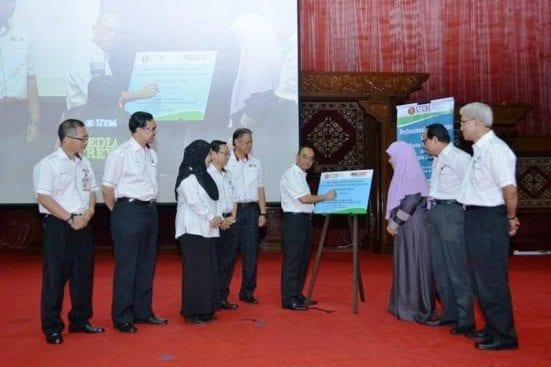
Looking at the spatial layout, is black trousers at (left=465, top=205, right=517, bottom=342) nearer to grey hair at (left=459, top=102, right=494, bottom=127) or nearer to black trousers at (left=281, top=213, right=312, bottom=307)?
grey hair at (left=459, top=102, right=494, bottom=127)

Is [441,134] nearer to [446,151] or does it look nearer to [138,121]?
[446,151]

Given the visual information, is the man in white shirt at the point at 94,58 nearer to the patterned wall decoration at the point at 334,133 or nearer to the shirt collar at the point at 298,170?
the patterned wall decoration at the point at 334,133

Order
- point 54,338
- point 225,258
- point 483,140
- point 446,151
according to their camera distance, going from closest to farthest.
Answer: point 483,140, point 54,338, point 446,151, point 225,258

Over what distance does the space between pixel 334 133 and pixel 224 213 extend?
4.38 m

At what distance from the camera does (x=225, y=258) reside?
506 cm

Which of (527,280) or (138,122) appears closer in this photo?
(138,122)

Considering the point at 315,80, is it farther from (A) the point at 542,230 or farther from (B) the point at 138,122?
Result: (B) the point at 138,122

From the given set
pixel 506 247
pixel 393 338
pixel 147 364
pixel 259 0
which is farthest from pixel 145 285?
pixel 259 0

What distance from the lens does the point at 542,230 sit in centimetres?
907

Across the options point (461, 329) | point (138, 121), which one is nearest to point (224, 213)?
point (138, 121)

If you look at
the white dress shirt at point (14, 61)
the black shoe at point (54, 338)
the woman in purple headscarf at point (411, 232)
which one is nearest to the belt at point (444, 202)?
the woman in purple headscarf at point (411, 232)

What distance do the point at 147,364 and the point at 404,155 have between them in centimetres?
219

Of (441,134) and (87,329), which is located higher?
(441,134)

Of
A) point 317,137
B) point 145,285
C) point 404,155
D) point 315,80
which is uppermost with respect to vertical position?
point 315,80
